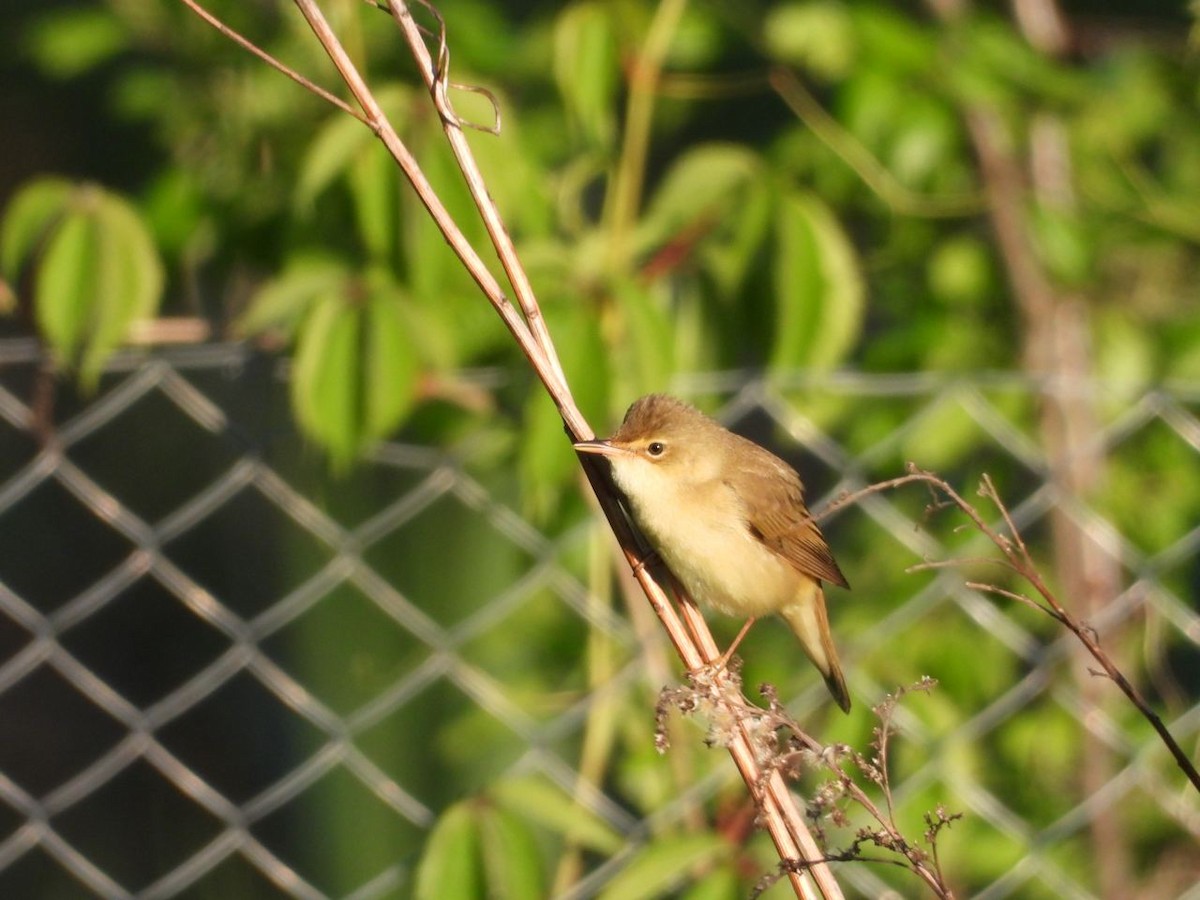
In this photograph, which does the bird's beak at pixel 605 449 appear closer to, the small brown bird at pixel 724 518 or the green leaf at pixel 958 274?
the small brown bird at pixel 724 518

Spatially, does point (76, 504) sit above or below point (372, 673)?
above

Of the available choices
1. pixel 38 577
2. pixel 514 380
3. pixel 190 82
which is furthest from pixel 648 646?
pixel 38 577

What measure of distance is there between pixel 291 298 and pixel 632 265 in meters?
0.61

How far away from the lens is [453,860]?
2051mm

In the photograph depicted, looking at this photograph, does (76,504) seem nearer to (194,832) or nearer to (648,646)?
(194,832)

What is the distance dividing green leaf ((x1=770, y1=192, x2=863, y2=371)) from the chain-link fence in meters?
0.17

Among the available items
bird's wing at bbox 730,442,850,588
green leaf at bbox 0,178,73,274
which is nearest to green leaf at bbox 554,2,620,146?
bird's wing at bbox 730,442,850,588

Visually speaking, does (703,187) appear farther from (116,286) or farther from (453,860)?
(453,860)

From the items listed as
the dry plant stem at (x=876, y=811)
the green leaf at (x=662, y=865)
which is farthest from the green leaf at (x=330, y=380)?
the dry plant stem at (x=876, y=811)

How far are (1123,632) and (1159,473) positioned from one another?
392 mm

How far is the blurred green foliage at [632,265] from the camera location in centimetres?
233

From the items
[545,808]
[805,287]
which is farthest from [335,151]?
[545,808]

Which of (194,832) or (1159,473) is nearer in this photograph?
(1159,473)

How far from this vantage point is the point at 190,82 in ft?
10.1
